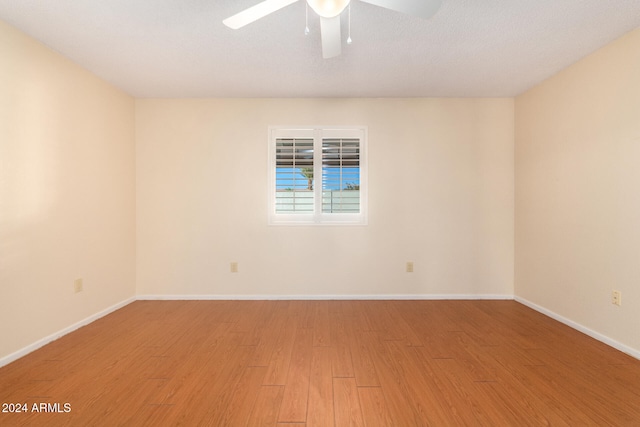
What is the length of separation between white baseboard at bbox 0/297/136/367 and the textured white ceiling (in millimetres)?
2387

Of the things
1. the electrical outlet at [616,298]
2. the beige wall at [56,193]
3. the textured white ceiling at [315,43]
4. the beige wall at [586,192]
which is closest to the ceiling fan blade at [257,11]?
the textured white ceiling at [315,43]

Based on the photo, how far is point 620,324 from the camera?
2.32 meters

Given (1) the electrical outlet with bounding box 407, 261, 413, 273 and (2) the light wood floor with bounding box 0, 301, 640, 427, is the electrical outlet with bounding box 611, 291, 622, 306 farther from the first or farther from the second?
(1) the electrical outlet with bounding box 407, 261, 413, 273

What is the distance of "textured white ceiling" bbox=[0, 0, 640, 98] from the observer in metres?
2.00

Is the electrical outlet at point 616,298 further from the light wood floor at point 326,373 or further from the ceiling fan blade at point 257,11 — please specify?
the ceiling fan blade at point 257,11

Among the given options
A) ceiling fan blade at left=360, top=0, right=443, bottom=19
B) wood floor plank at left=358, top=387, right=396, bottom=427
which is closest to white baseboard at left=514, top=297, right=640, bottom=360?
wood floor plank at left=358, top=387, right=396, bottom=427

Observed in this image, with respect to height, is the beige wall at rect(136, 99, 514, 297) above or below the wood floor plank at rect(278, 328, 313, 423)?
above

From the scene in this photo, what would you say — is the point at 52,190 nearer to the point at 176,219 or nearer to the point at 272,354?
the point at 176,219

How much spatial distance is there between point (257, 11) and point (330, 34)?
0.45m

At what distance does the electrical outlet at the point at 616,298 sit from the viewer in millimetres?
2334

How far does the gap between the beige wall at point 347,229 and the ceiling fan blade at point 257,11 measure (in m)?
1.94

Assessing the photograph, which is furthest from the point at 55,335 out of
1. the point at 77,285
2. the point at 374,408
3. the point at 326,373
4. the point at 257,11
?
the point at 257,11

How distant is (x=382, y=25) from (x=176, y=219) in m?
2.99

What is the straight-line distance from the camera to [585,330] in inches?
102
